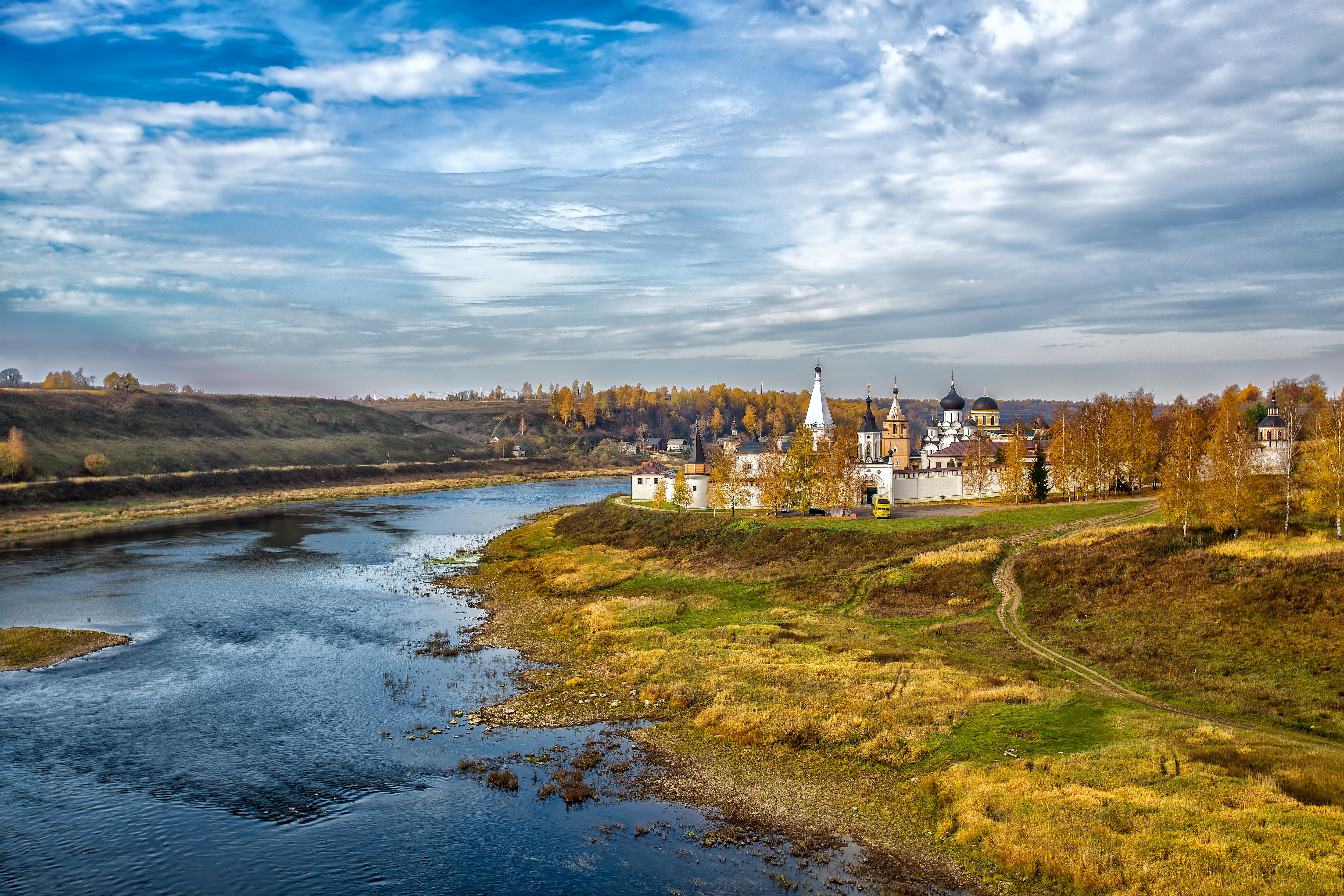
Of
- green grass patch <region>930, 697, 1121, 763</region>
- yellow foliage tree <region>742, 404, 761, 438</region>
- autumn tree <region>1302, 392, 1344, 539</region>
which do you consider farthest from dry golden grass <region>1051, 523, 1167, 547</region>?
yellow foliage tree <region>742, 404, 761, 438</region>

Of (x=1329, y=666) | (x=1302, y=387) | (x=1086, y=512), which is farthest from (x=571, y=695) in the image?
(x=1302, y=387)

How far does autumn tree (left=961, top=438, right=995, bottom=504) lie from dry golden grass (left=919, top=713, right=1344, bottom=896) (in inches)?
1619

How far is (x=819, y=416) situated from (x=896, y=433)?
8.92 metres

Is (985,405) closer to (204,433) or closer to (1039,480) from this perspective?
(1039,480)

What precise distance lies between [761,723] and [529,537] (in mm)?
45459

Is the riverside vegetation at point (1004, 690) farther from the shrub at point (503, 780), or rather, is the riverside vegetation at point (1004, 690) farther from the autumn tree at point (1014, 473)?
the autumn tree at point (1014, 473)

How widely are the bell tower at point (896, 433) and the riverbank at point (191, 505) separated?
7164 centimetres

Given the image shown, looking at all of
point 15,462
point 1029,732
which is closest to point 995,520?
point 1029,732

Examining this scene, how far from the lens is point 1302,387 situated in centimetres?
12444

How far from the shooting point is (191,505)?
92938mm

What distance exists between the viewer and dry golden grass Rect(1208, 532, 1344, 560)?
1219 inches

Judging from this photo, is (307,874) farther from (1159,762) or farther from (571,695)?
(1159,762)

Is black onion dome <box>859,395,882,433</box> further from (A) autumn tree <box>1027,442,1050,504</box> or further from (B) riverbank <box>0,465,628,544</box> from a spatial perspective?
(B) riverbank <box>0,465,628,544</box>

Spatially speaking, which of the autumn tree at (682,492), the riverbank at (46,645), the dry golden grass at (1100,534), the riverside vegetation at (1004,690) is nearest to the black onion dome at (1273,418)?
the riverside vegetation at (1004,690)
